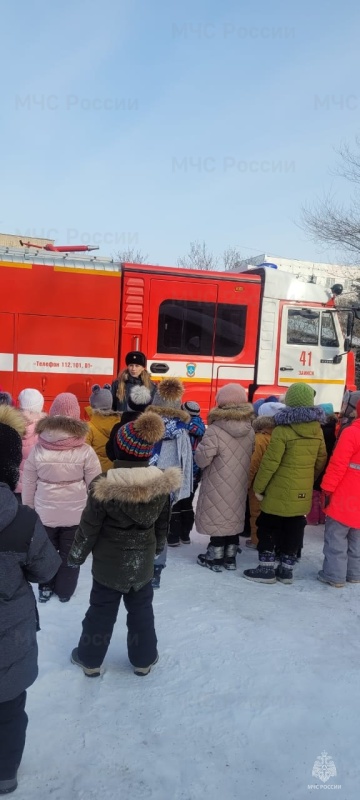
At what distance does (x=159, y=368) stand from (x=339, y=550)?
170 inches

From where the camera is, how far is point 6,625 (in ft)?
7.71

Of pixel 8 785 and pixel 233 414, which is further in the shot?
pixel 233 414

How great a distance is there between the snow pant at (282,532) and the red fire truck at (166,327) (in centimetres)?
397

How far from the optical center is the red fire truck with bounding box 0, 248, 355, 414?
781 centimetres

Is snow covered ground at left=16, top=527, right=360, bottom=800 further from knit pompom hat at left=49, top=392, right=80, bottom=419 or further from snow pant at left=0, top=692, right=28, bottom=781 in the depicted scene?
knit pompom hat at left=49, top=392, right=80, bottom=419

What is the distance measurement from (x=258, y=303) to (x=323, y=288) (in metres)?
1.23

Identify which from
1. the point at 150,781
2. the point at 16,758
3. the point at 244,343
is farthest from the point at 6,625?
the point at 244,343

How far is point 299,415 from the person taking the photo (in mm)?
4520

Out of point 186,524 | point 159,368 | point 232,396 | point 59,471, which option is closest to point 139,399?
point 232,396

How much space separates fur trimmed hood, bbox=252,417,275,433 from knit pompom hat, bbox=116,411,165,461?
2245 millimetres

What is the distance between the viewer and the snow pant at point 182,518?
5371mm

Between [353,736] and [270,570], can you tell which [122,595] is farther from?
[270,570]

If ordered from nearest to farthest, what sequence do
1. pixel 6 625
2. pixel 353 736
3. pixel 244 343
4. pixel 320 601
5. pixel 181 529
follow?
pixel 6 625 → pixel 353 736 → pixel 320 601 → pixel 181 529 → pixel 244 343

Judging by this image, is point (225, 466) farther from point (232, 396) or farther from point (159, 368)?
point (159, 368)
